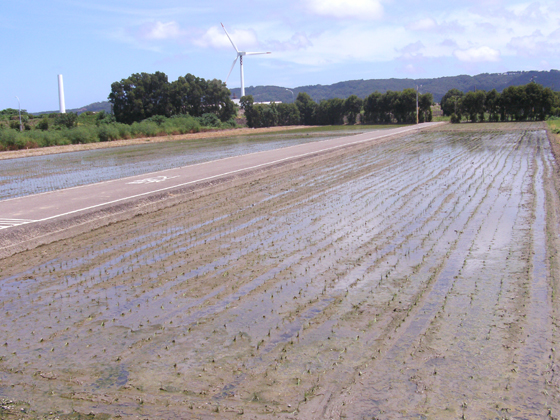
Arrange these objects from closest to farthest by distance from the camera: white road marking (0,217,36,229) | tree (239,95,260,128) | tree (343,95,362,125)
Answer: white road marking (0,217,36,229), tree (239,95,260,128), tree (343,95,362,125)

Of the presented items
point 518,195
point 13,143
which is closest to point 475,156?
point 518,195

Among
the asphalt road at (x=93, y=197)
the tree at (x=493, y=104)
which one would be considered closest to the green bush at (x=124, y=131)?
the asphalt road at (x=93, y=197)

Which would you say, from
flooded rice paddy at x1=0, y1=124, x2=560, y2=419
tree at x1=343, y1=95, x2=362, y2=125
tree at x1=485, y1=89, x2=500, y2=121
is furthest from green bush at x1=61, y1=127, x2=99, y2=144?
tree at x1=343, y1=95, x2=362, y2=125

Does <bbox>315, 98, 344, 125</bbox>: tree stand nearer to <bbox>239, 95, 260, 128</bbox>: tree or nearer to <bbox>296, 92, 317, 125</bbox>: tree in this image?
<bbox>296, 92, 317, 125</bbox>: tree

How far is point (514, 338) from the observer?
4.59 metres

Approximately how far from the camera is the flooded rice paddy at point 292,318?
3758 millimetres

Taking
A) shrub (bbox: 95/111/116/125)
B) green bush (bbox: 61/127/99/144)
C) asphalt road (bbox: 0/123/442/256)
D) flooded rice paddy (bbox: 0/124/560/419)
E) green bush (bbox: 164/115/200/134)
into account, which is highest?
shrub (bbox: 95/111/116/125)

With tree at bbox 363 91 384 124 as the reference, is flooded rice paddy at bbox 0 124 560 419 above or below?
below

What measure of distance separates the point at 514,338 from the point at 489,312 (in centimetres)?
61

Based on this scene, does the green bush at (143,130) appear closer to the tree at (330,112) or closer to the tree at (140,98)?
the tree at (140,98)

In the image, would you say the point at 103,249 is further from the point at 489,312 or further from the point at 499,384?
the point at 499,384

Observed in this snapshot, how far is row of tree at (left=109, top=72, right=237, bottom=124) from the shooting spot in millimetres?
81250

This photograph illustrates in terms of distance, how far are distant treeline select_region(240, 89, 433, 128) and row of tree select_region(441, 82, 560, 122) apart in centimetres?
614

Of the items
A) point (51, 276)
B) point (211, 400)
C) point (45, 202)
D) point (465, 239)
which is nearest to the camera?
point (211, 400)
